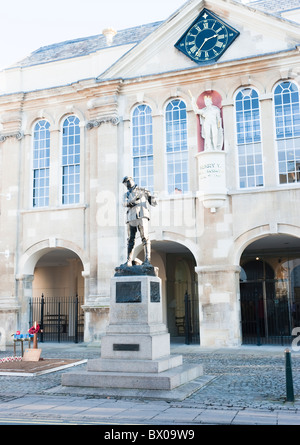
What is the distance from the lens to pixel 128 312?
10.7 metres

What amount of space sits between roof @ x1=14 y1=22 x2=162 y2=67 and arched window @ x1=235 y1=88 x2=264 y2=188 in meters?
7.69

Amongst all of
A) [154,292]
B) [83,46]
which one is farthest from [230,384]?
[83,46]

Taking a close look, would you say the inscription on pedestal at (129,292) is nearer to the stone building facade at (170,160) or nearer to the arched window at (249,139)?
the stone building facade at (170,160)

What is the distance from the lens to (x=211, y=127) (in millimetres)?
19141

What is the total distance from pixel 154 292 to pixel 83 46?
18393mm

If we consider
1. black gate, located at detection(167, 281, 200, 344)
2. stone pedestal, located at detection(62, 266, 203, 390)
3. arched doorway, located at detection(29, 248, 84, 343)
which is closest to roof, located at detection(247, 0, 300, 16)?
Answer: black gate, located at detection(167, 281, 200, 344)

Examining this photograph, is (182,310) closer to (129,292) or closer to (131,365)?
(129,292)

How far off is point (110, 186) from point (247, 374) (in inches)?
420

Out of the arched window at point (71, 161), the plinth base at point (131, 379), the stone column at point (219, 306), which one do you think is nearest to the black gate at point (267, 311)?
the stone column at point (219, 306)

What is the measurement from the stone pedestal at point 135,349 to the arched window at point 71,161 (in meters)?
10.9

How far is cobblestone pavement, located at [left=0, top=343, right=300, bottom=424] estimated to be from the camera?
8.02 metres
